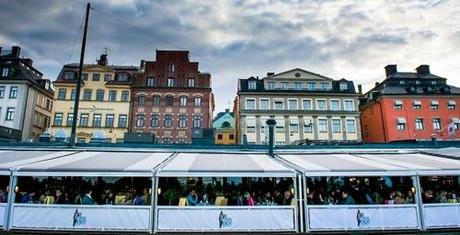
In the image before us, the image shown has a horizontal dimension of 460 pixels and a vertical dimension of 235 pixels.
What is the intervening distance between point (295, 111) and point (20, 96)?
36685mm

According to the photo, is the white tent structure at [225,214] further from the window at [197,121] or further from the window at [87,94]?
the window at [87,94]

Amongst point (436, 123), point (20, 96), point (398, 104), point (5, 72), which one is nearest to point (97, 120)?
point (20, 96)

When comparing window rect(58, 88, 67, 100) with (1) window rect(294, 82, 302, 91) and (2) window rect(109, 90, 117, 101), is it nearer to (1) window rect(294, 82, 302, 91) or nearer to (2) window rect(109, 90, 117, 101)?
(2) window rect(109, 90, 117, 101)

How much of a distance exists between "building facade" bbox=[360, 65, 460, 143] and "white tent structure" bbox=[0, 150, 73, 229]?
1588 inches

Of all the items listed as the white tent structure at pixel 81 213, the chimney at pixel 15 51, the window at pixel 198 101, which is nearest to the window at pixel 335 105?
the window at pixel 198 101

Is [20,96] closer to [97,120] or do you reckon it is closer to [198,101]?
[97,120]

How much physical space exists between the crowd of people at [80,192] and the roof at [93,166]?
117 cm

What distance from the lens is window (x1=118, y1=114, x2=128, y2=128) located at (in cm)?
4059

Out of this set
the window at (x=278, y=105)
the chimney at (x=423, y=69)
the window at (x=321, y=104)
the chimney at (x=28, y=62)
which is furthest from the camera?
the chimney at (x=423, y=69)

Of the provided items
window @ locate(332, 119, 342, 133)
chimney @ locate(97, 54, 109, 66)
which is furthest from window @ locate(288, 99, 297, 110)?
chimney @ locate(97, 54, 109, 66)

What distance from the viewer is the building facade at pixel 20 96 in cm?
3962

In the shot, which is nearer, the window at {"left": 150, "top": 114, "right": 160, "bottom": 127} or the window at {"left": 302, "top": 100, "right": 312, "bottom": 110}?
the window at {"left": 150, "top": 114, "right": 160, "bottom": 127}

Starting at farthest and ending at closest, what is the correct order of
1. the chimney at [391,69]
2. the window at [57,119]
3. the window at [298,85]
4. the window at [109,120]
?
the chimney at [391,69] < the window at [298,85] < the window at [109,120] < the window at [57,119]

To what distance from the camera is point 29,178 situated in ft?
47.8
